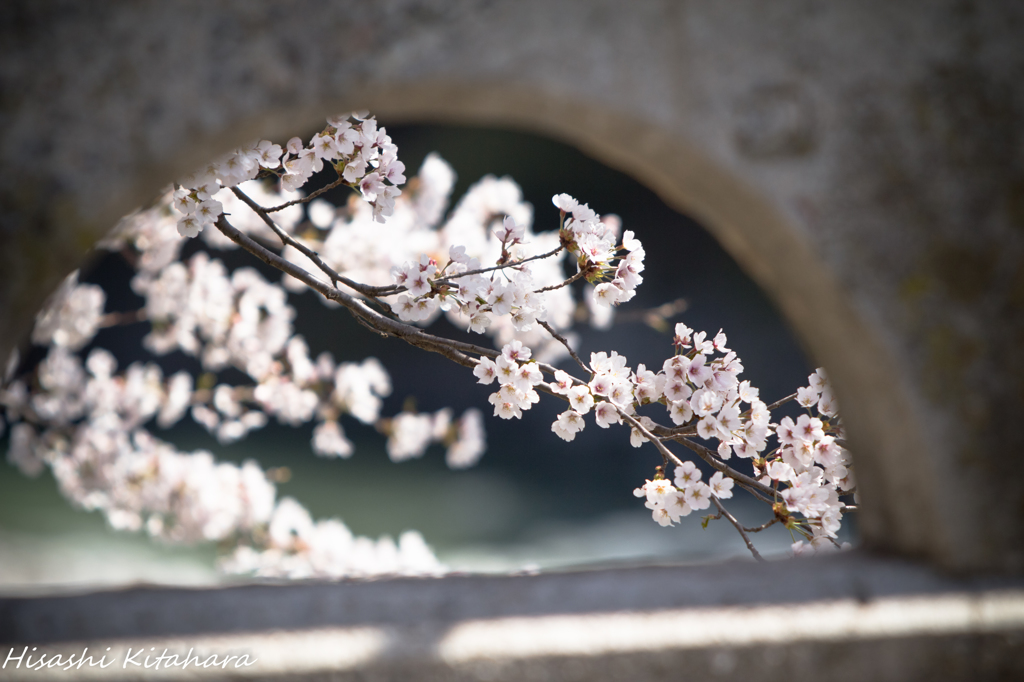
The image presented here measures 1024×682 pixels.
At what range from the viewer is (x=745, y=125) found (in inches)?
19.1

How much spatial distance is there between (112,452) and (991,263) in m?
2.44

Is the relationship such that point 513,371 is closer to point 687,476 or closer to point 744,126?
point 687,476

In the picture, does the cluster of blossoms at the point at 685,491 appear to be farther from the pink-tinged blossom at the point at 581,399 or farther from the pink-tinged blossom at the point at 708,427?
the pink-tinged blossom at the point at 581,399

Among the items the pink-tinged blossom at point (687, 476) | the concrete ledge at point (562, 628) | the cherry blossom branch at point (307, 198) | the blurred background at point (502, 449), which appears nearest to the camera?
the concrete ledge at point (562, 628)

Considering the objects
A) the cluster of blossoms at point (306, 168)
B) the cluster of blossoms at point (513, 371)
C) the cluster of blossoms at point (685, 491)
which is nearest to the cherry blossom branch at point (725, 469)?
the cluster of blossoms at point (685, 491)

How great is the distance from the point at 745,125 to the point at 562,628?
1.41ft

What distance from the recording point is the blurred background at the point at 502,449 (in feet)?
11.8

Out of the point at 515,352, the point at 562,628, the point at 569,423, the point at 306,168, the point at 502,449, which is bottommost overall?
the point at 562,628

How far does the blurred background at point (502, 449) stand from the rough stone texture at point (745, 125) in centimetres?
317

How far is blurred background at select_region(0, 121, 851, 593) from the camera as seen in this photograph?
360cm

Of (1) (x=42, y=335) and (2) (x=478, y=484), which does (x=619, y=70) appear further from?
(2) (x=478, y=484)

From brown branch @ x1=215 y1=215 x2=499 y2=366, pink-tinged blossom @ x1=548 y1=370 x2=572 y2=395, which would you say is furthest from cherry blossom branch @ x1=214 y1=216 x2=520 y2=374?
pink-tinged blossom @ x1=548 y1=370 x2=572 y2=395

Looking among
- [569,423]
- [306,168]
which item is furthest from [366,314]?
[569,423]

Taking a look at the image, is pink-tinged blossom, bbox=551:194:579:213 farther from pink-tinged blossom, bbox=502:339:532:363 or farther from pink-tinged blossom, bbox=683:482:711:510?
pink-tinged blossom, bbox=683:482:711:510
